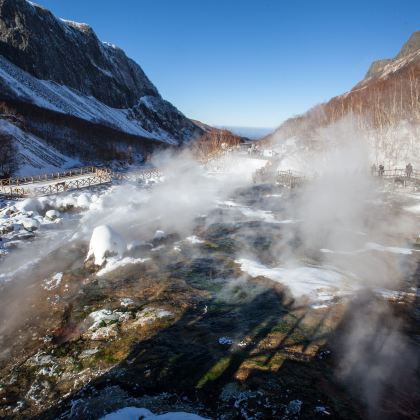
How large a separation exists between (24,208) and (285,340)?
57.5ft

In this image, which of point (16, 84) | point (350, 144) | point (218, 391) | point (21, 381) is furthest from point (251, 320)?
point (16, 84)

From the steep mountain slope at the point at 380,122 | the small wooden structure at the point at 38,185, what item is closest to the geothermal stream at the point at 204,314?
the small wooden structure at the point at 38,185

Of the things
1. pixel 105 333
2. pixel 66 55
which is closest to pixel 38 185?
pixel 105 333

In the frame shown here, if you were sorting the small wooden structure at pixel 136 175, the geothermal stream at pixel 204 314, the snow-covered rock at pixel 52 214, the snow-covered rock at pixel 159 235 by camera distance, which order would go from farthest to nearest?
1. the small wooden structure at pixel 136 175
2. the snow-covered rock at pixel 52 214
3. the snow-covered rock at pixel 159 235
4. the geothermal stream at pixel 204 314

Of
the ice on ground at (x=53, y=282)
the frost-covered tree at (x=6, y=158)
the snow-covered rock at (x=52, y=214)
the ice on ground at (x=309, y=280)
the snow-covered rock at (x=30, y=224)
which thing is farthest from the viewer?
the frost-covered tree at (x=6, y=158)

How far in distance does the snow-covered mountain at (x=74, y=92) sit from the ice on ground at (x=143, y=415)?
1907 inches

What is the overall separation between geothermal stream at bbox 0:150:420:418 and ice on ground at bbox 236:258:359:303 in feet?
0.20

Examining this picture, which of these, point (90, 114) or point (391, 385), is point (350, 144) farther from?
point (90, 114)

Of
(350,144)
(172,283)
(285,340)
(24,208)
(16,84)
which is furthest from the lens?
(16,84)

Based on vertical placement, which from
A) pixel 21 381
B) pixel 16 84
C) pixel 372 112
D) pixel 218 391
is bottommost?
pixel 21 381

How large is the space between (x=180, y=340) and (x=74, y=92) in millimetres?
94546

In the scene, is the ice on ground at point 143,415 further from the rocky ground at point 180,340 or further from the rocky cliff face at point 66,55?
the rocky cliff face at point 66,55

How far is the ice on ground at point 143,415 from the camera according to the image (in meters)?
5.51

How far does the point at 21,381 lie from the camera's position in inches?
272
